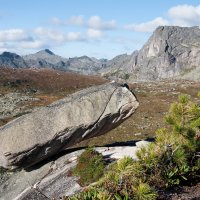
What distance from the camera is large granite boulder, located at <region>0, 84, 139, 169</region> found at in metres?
19.4

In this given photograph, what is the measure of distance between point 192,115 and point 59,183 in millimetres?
7375

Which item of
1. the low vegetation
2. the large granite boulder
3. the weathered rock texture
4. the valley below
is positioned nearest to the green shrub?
the weathered rock texture

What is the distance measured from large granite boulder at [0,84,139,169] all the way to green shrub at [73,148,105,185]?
70.3 inches

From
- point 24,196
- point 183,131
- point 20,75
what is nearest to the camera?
point 183,131

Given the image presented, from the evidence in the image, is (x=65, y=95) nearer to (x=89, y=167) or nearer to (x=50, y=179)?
(x=50, y=179)

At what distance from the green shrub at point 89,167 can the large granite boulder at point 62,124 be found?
1.79 m

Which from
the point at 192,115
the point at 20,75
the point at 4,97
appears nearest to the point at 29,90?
the point at 4,97

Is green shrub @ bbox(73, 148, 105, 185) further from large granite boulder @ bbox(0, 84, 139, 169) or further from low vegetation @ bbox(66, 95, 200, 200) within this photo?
low vegetation @ bbox(66, 95, 200, 200)

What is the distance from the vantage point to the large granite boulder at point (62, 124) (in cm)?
1936

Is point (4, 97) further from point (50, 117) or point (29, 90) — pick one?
point (50, 117)

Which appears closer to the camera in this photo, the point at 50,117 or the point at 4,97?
the point at 50,117

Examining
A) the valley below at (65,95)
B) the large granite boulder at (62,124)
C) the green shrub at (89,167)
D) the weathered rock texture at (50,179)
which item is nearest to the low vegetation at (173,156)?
the green shrub at (89,167)

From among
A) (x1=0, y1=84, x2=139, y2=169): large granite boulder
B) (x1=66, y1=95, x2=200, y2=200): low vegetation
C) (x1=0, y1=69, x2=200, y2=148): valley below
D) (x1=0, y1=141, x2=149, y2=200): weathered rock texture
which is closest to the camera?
(x1=66, y1=95, x2=200, y2=200): low vegetation

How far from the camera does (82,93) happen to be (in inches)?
849
